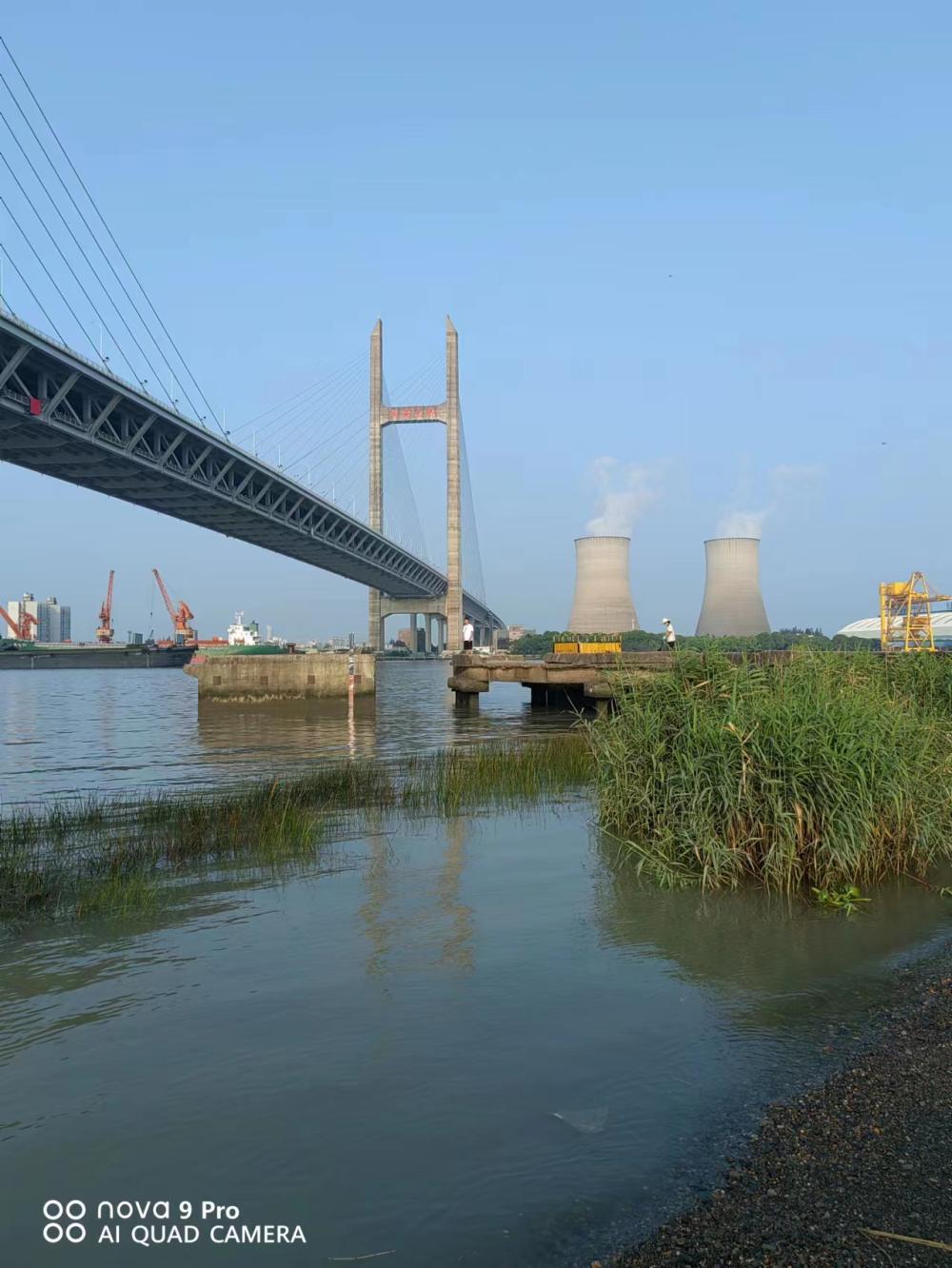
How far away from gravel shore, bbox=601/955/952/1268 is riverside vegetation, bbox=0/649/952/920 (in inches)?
145

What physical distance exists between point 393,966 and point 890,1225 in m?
3.75

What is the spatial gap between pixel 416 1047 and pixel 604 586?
67099 mm

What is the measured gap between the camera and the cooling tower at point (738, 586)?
69.6 meters

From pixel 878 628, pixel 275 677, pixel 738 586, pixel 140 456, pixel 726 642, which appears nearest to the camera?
pixel 726 642

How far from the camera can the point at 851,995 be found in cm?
562

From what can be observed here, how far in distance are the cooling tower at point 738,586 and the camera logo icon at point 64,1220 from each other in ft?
230

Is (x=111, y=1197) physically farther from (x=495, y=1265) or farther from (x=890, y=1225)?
(x=890, y=1225)

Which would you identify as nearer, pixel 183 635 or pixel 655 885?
pixel 655 885

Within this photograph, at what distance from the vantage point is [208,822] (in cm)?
1046

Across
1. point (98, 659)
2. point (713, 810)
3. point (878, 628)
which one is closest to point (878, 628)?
point (878, 628)

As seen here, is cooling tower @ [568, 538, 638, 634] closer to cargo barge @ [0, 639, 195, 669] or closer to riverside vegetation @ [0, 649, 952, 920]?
cargo barge @ [0, 639, 195, 669]

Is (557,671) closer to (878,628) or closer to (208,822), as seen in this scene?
(208,822)

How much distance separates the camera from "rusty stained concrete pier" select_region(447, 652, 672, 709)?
74.4 feet

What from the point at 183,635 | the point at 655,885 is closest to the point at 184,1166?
the point at 655,885
